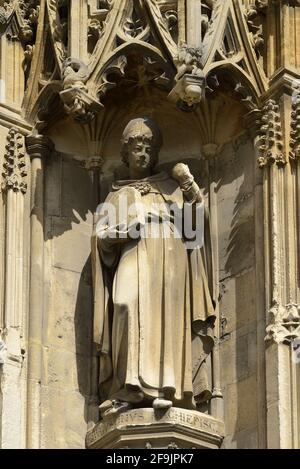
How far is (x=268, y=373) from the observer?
58.5ft

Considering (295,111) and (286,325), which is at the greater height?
(295,111)

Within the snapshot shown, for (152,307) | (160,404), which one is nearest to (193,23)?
(152,307)

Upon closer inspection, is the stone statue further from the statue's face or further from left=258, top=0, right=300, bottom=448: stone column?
left=258, top=0, right=300, bottom=448: stone column

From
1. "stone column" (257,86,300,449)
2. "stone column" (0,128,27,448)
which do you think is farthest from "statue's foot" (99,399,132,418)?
"stone column" (257,86,300,449)

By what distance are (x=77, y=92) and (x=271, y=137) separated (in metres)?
1.41

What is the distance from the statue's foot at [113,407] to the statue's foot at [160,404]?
223 millimetres

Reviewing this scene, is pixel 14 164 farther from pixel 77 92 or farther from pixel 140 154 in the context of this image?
pixel 140 154

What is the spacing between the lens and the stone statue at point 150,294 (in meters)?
17.9

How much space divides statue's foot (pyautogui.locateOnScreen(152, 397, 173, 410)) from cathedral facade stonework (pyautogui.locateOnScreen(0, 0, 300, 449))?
0.02m

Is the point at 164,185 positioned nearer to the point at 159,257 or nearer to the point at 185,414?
the point at 159,257

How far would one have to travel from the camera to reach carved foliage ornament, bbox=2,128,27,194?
736 inches

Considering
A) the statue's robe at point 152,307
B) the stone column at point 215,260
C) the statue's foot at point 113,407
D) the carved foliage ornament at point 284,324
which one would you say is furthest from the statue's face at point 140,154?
the statue's foot at point 113,407

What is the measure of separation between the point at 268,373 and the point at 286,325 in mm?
355
